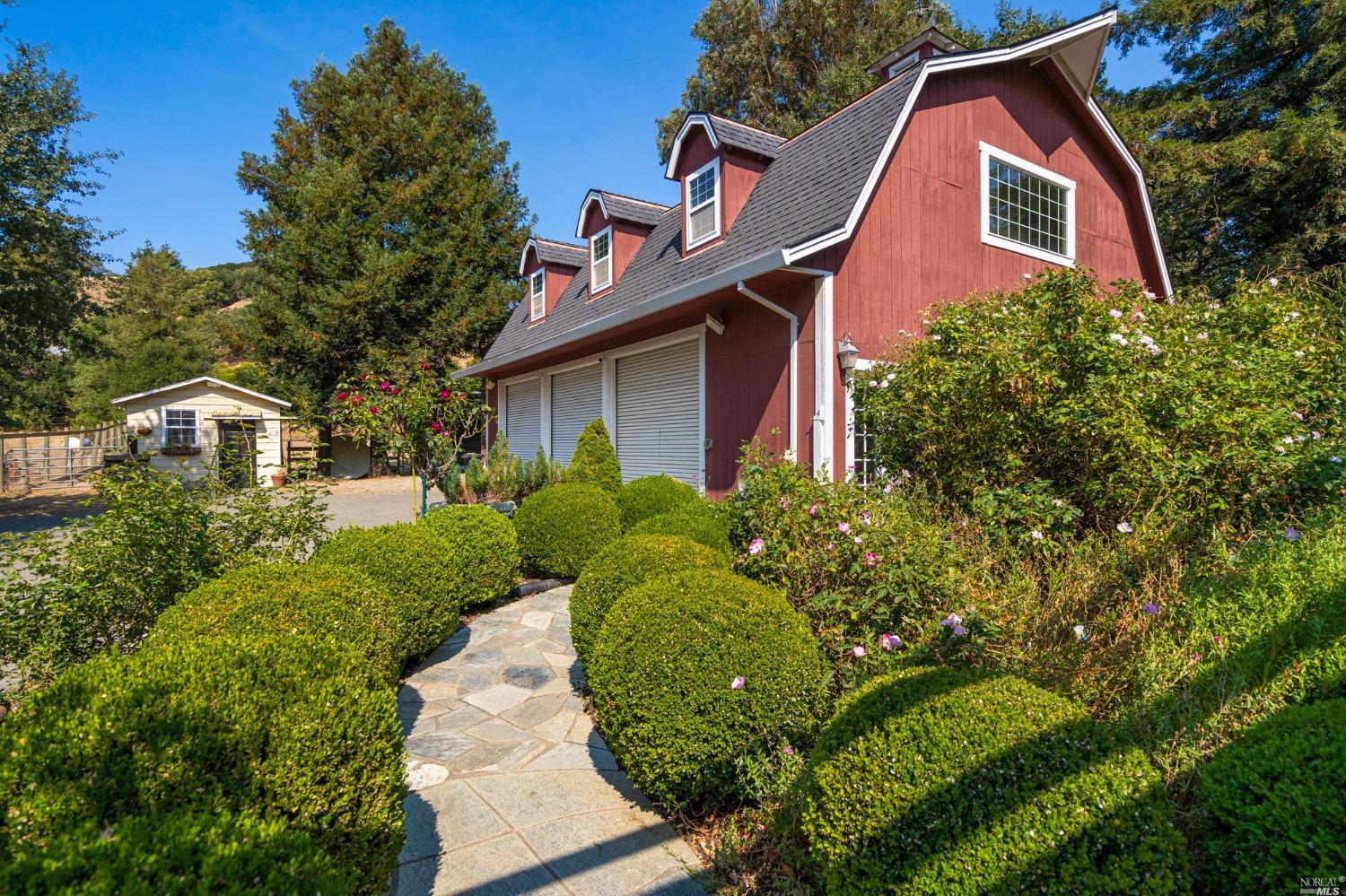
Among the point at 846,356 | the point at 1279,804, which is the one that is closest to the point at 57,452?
the point at 846,356

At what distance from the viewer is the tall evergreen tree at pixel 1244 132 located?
12789mm

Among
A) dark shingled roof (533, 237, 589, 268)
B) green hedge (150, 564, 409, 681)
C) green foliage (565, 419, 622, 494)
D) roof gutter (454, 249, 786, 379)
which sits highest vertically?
dark shingled roof (533, 237, 589, 268)

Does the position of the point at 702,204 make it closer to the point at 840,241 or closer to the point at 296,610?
the point at 840,241

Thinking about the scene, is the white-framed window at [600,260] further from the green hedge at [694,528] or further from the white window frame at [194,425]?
the white window frame at [194,425]

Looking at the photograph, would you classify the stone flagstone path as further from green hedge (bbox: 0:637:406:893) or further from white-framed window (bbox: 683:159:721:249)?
white-framed window (bbox: 683:159:721:249)

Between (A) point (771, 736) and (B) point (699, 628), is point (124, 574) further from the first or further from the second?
(A) point (771, 736)

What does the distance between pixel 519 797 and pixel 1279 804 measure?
276 cm

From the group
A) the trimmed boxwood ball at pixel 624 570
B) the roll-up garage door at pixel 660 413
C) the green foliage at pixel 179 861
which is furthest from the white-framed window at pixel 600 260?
the green foliage at pixel 179 861

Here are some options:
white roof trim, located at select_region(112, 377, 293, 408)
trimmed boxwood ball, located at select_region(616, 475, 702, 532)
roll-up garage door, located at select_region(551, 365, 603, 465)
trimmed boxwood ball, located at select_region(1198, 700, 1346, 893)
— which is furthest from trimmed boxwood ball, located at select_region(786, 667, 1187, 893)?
white roof trim, located at select_region(112, 377, 293, 408)

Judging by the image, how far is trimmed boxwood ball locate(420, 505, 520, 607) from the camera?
16.5 ft

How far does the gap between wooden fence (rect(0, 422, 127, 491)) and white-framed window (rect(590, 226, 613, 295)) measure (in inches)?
674

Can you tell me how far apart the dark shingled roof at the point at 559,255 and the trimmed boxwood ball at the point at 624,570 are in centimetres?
1116

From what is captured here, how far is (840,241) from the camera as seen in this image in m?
6.60

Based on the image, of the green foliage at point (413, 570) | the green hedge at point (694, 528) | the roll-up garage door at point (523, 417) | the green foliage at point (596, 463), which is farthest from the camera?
the roll-up garage door at point (523, 417)
